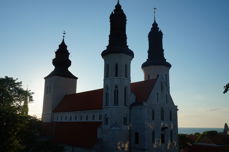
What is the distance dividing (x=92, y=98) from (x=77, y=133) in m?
7.02

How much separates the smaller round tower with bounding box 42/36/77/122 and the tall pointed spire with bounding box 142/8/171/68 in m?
17.9

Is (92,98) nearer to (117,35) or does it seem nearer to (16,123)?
(117,35)

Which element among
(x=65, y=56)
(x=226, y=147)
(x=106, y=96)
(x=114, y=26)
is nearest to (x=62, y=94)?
(x=65, y=56)

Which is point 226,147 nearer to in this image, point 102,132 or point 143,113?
point 143,113

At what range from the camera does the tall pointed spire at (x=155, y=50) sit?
140 feet

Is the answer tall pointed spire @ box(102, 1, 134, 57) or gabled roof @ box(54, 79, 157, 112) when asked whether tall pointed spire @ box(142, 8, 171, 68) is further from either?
tall pointed spire @ box(102, 1, 134, 57)

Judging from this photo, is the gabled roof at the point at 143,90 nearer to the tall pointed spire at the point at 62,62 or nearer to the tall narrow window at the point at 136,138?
the tall narrow window at the point at 136,138

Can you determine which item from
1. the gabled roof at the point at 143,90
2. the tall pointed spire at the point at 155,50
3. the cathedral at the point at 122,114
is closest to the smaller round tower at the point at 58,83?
the cathedral at the point at 122,114

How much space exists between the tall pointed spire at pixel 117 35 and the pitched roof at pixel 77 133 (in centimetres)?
1157

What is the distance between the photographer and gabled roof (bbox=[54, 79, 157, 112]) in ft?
111

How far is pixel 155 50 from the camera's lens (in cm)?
4275

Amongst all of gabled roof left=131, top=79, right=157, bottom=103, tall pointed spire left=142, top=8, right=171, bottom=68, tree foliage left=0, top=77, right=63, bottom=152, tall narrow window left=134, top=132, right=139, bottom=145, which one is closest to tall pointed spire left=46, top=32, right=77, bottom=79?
tree foliage left=0, top=77, right=63, bottom=152

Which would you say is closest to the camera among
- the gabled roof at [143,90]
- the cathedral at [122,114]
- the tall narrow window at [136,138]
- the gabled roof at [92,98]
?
the cathedral at [122,114]

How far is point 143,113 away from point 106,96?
18.7 feet
